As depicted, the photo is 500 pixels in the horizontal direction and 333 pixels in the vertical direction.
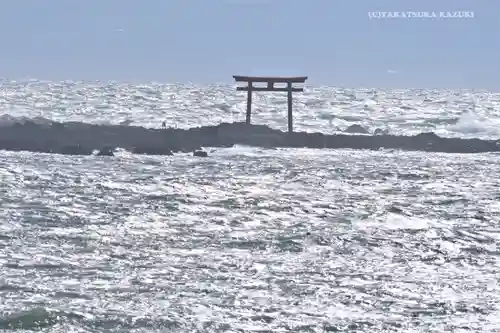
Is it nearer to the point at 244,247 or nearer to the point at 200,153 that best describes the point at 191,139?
the point at 200,153

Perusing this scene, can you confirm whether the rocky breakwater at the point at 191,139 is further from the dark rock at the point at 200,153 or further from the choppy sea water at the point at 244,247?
the choppy sea water at the point at 244,247

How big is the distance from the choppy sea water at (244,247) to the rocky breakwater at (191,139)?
5.32m

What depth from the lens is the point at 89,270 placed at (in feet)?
55.3

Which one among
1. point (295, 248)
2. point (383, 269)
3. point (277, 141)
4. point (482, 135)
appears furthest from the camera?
point (482, 135)

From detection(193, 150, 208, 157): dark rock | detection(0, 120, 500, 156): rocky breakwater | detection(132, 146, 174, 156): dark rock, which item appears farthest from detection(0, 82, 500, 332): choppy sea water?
detection(0, 120, 500, 156): rocky breakwater

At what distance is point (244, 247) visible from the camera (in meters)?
19.3

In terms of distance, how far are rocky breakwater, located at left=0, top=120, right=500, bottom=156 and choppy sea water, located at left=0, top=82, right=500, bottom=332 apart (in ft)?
17.4

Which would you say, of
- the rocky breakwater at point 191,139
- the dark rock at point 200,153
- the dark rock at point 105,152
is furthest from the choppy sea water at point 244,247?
the rocky breakwater at point 191,139

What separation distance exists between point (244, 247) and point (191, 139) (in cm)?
2491

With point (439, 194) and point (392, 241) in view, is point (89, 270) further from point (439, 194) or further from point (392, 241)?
point (439, 194)

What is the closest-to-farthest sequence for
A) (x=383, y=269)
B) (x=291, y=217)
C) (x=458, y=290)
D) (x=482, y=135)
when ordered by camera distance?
(x=458, y=290)
(x=383, y=269)
(x=291, y=217)
(x=482, y=135)

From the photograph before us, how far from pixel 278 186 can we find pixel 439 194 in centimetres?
443

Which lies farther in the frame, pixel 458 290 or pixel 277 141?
pixel 277 141

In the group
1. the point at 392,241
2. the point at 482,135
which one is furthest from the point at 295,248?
the point at 482,135
